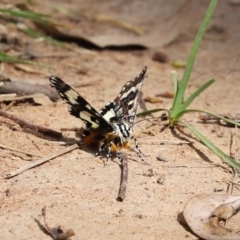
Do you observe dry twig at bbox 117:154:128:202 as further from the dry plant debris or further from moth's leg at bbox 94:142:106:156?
the dry plant debris

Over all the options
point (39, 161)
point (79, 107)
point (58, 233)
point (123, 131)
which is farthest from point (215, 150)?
point (58, 233)

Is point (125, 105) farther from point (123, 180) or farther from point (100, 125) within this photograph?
point (123, 180)

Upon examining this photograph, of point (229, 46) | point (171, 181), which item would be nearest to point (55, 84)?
point (171, 181)

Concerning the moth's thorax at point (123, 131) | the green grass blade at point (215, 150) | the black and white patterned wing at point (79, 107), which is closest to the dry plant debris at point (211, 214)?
the green grass blade at point (215, 150)

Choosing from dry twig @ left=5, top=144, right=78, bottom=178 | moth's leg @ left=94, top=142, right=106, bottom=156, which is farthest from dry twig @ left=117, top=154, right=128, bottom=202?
dry twig @ left=5, top=144, right=78, bottom=178

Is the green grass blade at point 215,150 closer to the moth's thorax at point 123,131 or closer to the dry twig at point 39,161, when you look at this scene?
the moth's thorax at point 123,131

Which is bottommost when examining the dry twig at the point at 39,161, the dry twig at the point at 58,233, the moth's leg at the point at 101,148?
the dry twig at the point at 58,233
